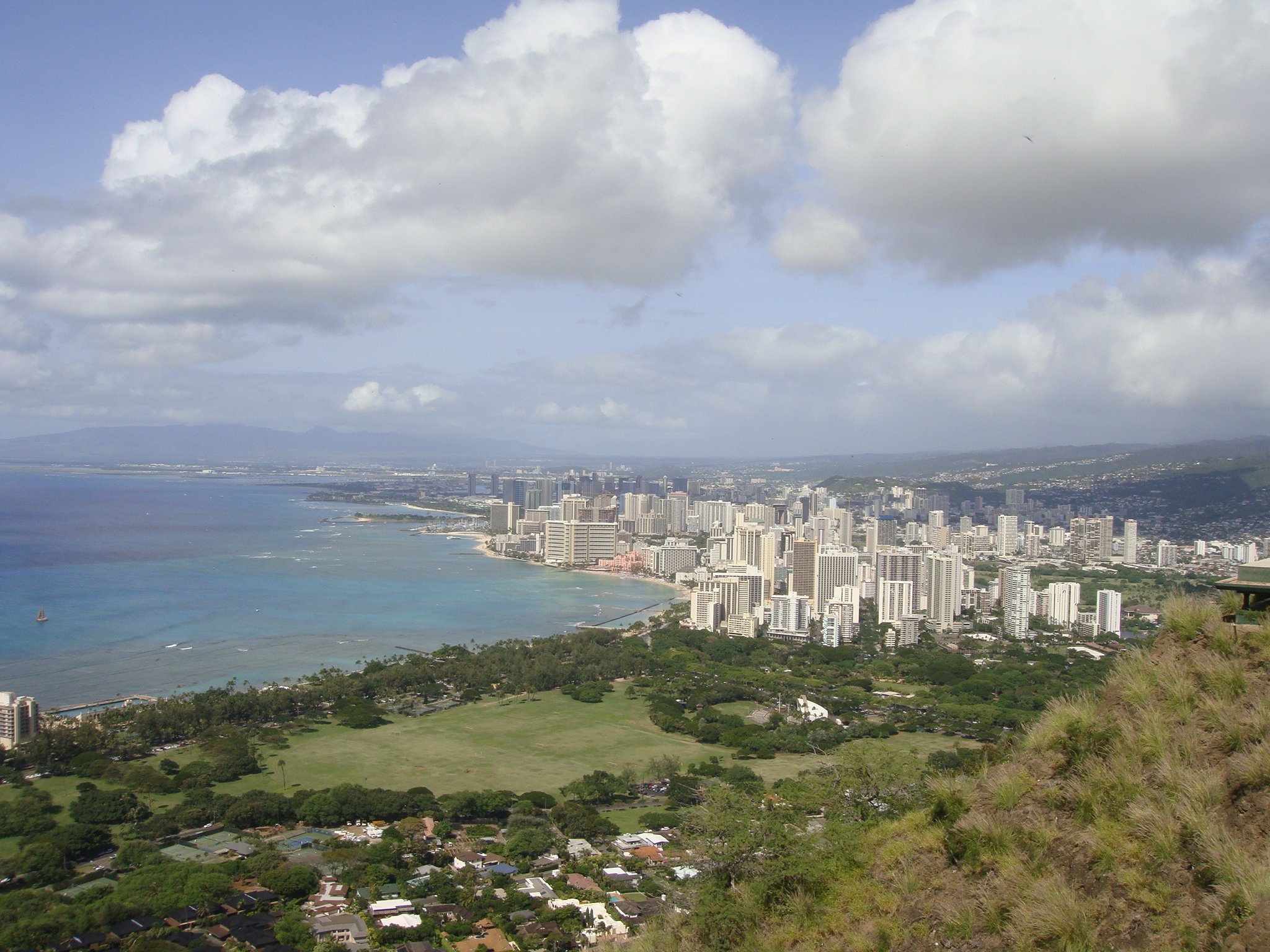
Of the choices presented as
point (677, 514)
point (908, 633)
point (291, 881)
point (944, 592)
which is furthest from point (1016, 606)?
point (677, 514)

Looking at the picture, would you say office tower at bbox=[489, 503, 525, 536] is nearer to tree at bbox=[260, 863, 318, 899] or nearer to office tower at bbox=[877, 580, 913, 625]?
office tower at bbox=[877, 580, 913, 625]

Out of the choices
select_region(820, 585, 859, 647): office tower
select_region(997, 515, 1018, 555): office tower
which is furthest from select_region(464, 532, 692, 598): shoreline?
select_region(997, 515, 1018, 555): office tower

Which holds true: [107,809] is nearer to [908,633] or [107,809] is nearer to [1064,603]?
[908,633]

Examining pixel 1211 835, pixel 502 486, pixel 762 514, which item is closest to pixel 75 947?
pixel 1211 835

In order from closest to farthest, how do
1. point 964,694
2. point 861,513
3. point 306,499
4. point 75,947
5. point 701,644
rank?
point 75,947, point 964,694, point 701,644, point 861,513, point 306,499

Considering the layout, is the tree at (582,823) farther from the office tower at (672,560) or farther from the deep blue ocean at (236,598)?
the office tower at (672,560)

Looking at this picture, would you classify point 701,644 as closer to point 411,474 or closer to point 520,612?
point 520,612

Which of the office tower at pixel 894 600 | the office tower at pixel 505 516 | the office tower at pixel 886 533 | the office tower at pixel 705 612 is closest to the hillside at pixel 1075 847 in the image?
the office tower at pixel 705 612
